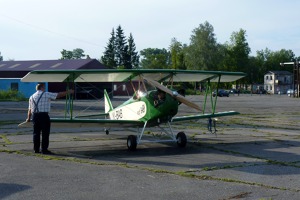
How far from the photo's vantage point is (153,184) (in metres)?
7.15

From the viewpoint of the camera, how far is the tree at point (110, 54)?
107 metres

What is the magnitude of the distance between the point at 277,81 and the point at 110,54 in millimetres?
59483

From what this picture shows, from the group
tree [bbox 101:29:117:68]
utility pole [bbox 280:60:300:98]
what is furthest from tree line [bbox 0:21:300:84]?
utility pole [bbox 280:60:300:98]

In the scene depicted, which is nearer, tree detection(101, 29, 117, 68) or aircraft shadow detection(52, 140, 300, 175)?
aircraft shadow detection(52, 140, 300, 175)

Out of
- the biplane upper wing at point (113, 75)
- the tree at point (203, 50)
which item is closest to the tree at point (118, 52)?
the tree at point (203, 50)

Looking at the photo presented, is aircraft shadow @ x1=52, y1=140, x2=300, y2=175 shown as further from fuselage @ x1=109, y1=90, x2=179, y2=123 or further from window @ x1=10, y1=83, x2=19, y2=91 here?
window @ x1=10, y1=83, x2=19, y2=91

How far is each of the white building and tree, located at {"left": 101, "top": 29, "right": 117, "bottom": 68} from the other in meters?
55.9

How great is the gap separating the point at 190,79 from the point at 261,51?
156 metres

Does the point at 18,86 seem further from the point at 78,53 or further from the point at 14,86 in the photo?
the point at 78,53

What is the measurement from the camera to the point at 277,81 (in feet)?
444

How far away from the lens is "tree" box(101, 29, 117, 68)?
107156mm

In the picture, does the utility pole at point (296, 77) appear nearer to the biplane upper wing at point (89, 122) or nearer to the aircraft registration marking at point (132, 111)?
the aircraft registration marking at point (132, 111)

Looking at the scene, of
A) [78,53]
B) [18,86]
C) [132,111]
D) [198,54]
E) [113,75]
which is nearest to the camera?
[132,111]

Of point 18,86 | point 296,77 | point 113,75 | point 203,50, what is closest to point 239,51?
point 203,50
